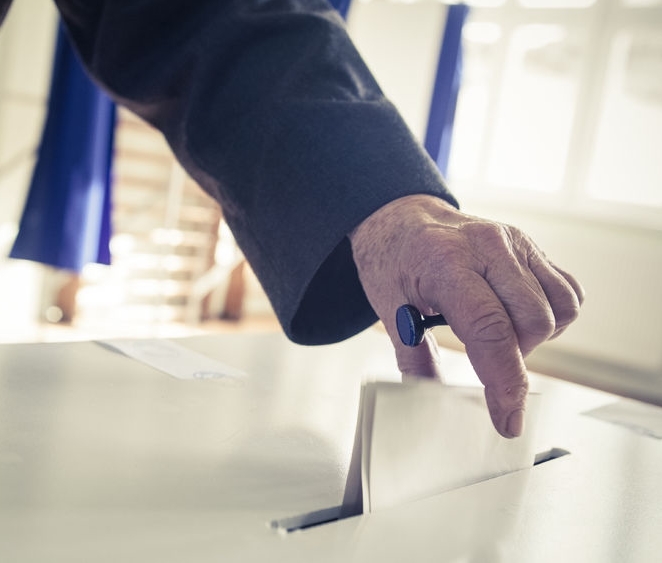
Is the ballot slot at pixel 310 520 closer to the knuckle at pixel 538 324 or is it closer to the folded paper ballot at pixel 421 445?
the folded paper ballot at pixel 421 445

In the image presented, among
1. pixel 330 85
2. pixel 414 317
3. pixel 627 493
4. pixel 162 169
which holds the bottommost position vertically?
pixel 162 169

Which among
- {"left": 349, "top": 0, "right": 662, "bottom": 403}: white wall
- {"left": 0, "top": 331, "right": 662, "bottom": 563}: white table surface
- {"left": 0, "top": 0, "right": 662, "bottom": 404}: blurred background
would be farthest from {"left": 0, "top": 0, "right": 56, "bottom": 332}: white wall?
{"left": 0, "top": 331, "right": 662, "bottom": 563}: white table surface

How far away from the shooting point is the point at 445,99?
13.8 ft

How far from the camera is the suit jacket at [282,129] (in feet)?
2.21

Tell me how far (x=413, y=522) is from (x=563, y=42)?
5.00 metres

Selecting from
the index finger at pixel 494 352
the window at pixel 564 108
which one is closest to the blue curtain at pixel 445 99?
the window at pixel 564 108

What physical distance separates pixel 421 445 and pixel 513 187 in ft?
15.6

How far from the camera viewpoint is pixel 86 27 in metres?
0.91

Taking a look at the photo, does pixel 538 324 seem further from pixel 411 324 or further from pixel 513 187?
pixel 513 187

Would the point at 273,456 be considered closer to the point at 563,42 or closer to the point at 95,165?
the point at 95,165

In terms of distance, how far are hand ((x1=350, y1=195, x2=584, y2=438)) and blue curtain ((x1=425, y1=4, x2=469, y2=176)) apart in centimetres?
362

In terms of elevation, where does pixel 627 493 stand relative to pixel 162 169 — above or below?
above

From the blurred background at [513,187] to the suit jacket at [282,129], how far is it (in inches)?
117

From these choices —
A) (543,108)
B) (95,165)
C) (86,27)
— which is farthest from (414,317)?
(543,108)
